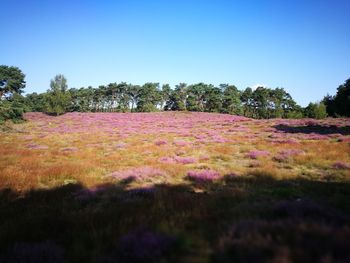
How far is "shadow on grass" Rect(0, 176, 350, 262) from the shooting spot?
13.5 ft

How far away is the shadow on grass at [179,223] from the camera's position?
4.12 metres

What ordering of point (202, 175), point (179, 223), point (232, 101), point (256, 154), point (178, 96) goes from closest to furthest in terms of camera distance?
point (179, 223)
point (202, 175)
point (256, 154)
point (232, 101)
point (178, 96)

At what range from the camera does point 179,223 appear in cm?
609

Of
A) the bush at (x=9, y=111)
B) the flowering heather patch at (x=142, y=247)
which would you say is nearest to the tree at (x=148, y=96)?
the bush at (x=9, y=111)

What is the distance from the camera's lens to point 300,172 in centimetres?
1179

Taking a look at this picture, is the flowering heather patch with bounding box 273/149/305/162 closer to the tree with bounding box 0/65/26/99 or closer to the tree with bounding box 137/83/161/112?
the tree with bounding box 0/65/26/99

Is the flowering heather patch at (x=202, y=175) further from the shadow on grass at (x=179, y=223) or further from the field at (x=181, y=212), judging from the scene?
the shadow on grass at (x=179, y=223)

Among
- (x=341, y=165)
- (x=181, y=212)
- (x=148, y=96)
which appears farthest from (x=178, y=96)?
(x=181, y=212)

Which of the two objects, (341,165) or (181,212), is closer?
(181,212)

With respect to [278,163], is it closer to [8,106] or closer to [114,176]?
[114,176]

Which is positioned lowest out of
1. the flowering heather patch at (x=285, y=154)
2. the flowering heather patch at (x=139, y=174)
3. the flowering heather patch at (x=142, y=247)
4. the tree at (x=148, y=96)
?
the flowering heather patch at (x=139, y=174)

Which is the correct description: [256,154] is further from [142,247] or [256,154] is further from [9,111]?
[9,111]

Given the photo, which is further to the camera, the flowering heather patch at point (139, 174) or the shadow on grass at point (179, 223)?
the flowering heather patch at point (139, 174)

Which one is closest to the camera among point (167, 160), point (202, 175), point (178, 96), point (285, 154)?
point (202, 175)
